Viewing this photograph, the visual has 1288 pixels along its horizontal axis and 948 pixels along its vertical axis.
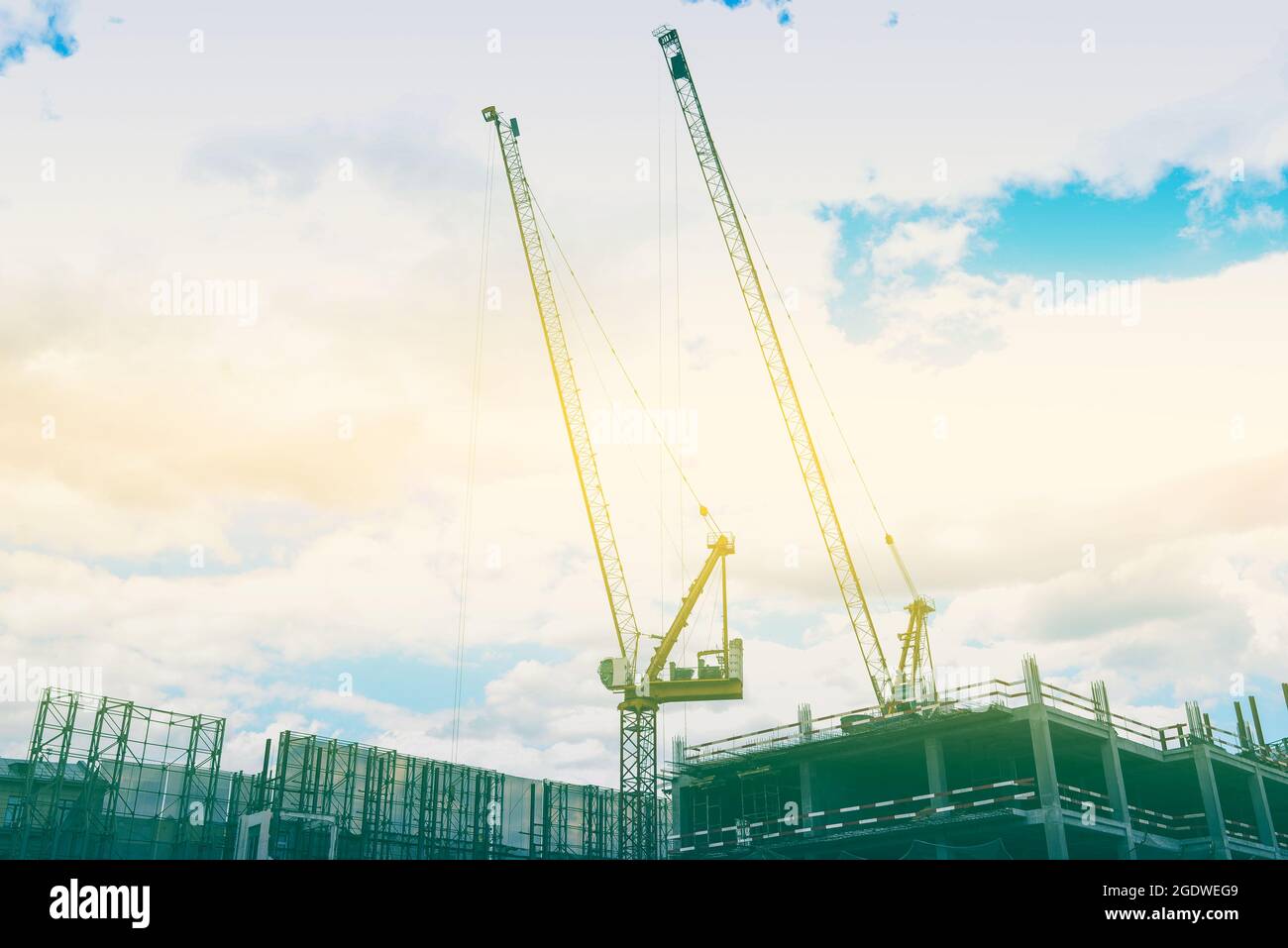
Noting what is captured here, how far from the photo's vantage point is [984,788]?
201 ft

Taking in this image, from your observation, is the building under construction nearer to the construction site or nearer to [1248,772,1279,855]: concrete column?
the construction site

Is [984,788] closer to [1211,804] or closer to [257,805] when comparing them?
[1211,804]

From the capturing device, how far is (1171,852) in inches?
2672

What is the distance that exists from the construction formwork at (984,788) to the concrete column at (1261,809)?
0.39 ft

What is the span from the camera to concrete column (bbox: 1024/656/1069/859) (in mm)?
59406

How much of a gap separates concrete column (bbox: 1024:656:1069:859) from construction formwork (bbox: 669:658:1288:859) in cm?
8

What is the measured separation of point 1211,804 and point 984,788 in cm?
1795

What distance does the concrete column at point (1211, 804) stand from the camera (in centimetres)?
6656

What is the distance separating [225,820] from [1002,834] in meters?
55.8

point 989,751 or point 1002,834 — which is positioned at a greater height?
point 989,751
